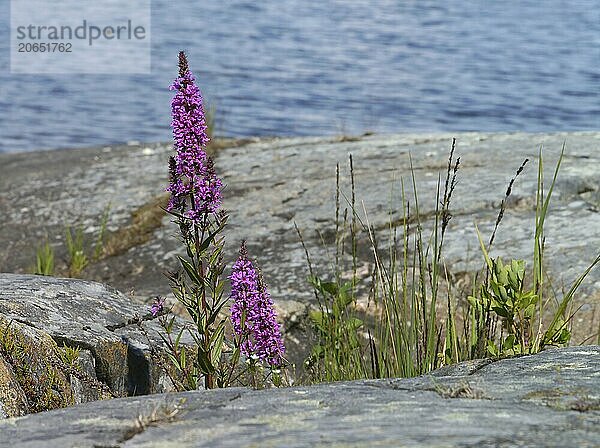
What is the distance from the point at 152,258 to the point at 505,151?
2320 millimetres

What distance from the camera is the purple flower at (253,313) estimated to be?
288 cm

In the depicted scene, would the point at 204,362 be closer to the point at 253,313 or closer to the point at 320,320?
the point at 253,313

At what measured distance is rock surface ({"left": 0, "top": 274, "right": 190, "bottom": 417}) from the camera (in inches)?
102

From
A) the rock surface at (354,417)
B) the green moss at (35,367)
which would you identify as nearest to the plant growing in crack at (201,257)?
the green moss at (35,367)

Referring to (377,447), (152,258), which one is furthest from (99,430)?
(152,258)

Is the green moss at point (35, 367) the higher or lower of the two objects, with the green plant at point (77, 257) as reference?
higher

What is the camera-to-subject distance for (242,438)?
5.52 feet

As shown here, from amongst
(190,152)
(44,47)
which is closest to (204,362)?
(190,152)

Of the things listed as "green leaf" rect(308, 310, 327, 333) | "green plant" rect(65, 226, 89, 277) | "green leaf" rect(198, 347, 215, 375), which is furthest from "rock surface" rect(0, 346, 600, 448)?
"green plant" rect(65, 226, 89, 277)

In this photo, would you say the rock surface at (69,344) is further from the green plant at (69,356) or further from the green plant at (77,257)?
the green plant at (77,257)

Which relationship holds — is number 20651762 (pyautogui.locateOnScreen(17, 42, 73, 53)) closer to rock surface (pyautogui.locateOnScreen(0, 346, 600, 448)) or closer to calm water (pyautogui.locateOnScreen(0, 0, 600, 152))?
calm water (pyautogui.locateOnScreen(0, 0, 600, 152))

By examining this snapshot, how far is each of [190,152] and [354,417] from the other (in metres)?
1.23

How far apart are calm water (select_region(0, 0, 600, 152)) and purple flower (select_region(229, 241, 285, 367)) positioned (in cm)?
568

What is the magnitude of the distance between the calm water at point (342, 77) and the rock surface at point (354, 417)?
6.60m
